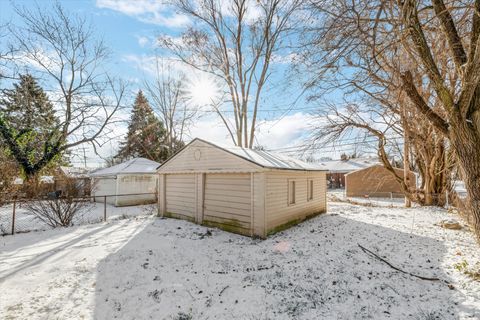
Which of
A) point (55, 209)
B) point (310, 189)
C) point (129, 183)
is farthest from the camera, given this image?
point (129, 183)

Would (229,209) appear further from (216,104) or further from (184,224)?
(216,104)

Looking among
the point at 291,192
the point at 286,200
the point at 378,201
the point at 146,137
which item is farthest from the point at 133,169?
the point at 378,201

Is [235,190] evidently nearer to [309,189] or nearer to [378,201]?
[309,189]

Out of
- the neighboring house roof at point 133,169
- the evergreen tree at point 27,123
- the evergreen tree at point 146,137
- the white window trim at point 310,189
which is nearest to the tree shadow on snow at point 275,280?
the white window trim at point 310,189

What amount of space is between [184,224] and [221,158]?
2918mm

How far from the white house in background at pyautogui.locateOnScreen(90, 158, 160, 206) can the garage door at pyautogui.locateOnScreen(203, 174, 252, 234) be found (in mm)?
8336

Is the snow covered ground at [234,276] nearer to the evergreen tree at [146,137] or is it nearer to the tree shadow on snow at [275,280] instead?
the tree shadow on snow at [275,280]

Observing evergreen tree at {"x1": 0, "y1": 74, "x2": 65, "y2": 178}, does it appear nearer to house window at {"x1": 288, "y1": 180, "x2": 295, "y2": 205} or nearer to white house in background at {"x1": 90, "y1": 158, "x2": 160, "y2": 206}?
white house in background at {"x1": 90, "y1": 158, "x2": 160, "y2": 206}

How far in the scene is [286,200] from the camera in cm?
800

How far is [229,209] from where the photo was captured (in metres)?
7.57

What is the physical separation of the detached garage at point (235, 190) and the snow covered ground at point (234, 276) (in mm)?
683

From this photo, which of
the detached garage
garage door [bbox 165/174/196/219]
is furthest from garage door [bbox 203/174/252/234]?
garage door [bbox 165/174/196/219]

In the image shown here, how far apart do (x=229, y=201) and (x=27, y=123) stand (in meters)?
11.8

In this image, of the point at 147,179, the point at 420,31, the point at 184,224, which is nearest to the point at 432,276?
the point at 420,31
